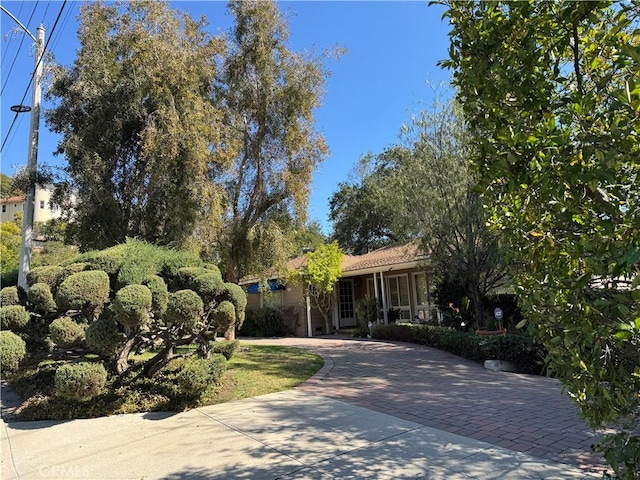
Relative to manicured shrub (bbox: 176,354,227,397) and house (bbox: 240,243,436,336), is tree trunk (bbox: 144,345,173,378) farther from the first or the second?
house (bbox: 240,243,436,336)

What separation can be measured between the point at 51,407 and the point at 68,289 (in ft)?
6.42

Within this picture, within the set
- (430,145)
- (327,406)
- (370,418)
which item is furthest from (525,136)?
(430,145)

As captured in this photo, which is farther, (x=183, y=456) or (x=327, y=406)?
(x=327, y=406)

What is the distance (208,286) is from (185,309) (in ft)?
2.23

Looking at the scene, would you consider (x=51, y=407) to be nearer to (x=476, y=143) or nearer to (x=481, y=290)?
(x=476, y=143)

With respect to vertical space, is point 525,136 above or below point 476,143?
below

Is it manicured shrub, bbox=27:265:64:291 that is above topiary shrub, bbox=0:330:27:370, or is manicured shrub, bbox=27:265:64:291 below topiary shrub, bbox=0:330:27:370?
above

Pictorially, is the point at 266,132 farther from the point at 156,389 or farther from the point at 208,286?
the point at 156,389

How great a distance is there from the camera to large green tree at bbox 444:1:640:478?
1.90 meters

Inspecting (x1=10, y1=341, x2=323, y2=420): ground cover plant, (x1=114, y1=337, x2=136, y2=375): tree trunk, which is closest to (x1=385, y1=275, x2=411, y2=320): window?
(x1=10, y1=341, x2=323, y2=420): ground cover plant

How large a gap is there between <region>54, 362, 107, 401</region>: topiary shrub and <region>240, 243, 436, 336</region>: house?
10.6 meters

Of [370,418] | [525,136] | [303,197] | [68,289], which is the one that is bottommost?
[370,418]

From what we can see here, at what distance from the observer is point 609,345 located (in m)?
2.34

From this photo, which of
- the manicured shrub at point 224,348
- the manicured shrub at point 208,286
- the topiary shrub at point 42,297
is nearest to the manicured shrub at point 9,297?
the topiary shrub at point 42,297
